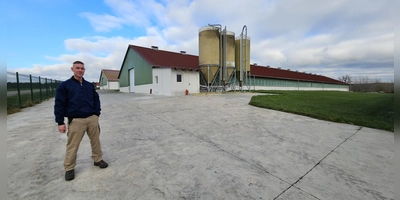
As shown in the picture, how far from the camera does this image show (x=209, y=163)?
317 cm

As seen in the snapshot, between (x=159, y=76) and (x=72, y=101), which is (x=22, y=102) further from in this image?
(x=72, y=101)

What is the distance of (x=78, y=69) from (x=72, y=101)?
506mm

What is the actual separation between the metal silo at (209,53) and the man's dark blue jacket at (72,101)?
14296 millimetres

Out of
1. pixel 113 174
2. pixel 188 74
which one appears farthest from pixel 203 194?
pixel 188 74

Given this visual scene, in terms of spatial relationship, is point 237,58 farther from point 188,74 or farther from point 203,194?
point 203,194

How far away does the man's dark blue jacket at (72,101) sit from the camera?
2.61 metres

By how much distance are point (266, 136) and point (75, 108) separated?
4.23m

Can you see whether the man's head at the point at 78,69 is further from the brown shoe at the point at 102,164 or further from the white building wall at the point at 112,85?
the white building wall at the point at 112,85

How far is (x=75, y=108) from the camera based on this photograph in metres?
2.68

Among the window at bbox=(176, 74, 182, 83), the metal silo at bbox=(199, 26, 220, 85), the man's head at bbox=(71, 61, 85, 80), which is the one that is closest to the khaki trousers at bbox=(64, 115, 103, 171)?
the man's head at bbox=(71, 61, 85, 80)

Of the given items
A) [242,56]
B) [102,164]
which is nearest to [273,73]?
[242,56]

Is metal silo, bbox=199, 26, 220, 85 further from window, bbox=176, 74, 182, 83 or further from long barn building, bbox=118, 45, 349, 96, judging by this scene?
window, bbox=176, 74, 182, 83

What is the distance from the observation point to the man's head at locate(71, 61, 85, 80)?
2750 millimetres

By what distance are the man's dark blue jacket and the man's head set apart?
82mm
